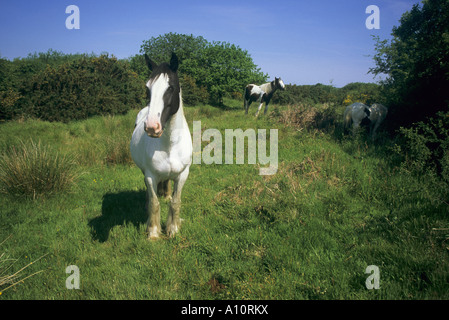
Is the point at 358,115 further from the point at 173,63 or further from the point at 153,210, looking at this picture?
the point at 153,210

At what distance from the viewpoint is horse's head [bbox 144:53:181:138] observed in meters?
2.56

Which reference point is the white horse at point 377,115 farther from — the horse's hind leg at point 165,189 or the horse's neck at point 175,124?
the horse's neck at point 175,124

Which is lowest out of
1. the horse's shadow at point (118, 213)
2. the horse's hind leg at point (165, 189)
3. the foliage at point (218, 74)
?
the horse's shadow at point (118, 213)

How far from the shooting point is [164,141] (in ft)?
11.0

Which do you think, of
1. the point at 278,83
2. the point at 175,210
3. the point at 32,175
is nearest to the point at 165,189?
the point at 175,210

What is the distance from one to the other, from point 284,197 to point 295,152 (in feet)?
9.80

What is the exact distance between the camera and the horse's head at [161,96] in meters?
2.56

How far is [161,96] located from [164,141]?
2.59ft

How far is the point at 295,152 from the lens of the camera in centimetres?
677

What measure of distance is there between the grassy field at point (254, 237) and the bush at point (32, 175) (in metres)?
0.20

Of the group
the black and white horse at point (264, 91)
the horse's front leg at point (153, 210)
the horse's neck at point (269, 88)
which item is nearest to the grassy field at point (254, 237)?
the horse's front leg at point (153, 210)

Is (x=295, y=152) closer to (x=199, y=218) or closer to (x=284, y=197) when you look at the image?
(x=284, y=197)

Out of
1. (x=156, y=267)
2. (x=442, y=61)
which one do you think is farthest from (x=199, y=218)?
(x=442, y=61)

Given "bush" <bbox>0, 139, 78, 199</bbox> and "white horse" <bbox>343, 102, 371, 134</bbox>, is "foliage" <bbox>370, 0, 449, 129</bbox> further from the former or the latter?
"bush" <bbox>0, 139, 78, 199</bbox>
